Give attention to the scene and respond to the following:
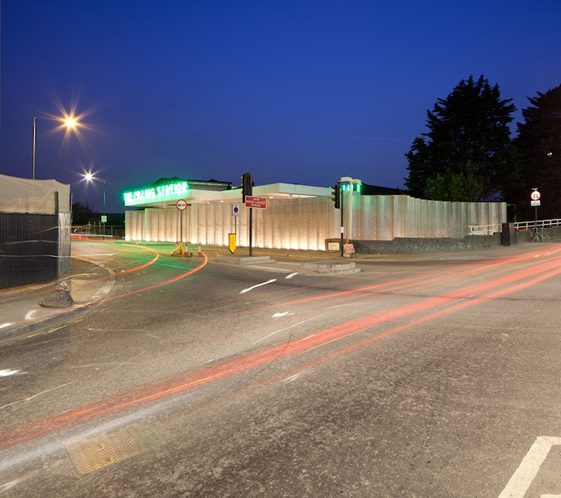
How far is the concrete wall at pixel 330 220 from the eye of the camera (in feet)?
92.9

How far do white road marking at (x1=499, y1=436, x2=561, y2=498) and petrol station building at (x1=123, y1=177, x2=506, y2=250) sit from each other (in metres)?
22.1

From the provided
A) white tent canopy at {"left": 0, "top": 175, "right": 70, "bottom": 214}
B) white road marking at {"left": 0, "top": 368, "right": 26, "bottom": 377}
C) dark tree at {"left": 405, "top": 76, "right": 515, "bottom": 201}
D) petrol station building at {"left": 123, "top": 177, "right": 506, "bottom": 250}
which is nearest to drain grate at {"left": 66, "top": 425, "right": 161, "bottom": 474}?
white road marking at {"left": 0, "top": 368, "right": 26, "bottom": 377}

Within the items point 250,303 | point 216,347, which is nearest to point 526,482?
point 216,347

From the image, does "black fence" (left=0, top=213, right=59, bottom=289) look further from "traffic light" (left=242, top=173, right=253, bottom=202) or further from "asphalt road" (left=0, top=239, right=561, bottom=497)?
"traffic light" (left=242, top=173, right=253, bottom=202)

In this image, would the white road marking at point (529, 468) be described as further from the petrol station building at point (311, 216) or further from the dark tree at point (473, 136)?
the dark tree at point (473, 136)

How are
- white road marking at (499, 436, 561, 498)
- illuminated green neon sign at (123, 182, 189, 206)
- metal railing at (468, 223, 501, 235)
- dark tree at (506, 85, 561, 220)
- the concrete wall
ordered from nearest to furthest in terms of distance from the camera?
white road marking at (499, 436, 561, 498) < the concrete wall < metal railing at (468, 223, 501, 235) < illuminated green neon sign at (123, 182, 189, 206) < dark tree at (506, 85, 561, 220)

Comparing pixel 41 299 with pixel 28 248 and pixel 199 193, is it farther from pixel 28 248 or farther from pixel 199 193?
pixel 199 193

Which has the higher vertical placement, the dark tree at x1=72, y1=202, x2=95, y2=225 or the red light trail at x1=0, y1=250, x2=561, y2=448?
the dark tree at x1=72, y1=202, x2=95, y2=225

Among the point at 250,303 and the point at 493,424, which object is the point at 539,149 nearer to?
the point at 250,303

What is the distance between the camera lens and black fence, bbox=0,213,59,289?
13.0 meters

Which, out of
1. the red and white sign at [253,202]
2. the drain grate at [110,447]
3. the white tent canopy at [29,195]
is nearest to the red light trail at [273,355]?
the drain grate at [110,447]

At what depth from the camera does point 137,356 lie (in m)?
6.34

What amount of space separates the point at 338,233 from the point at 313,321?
21.3 metres

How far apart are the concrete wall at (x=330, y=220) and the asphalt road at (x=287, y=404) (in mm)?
19071
